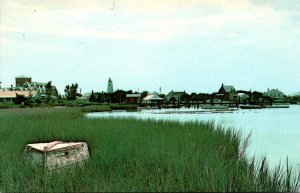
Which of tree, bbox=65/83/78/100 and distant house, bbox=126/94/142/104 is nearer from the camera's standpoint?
tree, bbox=65/83/78/100

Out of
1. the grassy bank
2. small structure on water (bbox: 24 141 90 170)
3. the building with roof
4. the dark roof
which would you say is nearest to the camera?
the grassy bank

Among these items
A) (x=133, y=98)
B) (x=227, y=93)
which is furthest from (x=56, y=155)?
(x=227, y=93)

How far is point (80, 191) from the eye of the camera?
23.1 feet

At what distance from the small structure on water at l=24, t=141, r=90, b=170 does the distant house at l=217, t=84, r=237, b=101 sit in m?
84.1

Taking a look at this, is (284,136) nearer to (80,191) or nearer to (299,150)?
(299,150)

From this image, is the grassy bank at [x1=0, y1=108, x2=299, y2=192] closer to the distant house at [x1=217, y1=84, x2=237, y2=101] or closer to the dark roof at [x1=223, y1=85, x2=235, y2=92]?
the distant house at [x1=217, y1=84, x2=237, y2=101]

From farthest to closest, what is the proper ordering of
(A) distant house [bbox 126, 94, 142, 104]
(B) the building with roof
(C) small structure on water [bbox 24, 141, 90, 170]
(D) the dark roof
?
(B) the building with roof → (D) the dark roof → (A) distant house [bbox 126, 94, 142, 104] → (C) small structure on water [bbox 24, 141, 90, 170]

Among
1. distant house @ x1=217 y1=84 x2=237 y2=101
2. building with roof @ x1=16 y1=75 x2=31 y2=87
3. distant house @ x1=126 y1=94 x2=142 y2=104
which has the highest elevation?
building with roof @ x1=16 y1=75 x2=31 y2=87

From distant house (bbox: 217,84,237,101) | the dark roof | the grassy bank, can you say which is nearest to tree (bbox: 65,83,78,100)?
distant house (bbox: 217,84,237,101)

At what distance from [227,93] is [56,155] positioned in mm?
87999

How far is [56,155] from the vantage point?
360 inches

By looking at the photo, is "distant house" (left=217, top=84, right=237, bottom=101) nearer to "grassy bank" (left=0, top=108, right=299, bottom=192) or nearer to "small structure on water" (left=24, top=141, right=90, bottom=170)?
"grassy bank" (left=0, top=108, right=299, bottom=192)

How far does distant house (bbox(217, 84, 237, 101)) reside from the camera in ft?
306

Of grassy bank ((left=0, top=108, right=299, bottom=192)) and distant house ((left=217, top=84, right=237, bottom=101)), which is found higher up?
distant house ((left=217, top=84, right=237, bottom=101))
